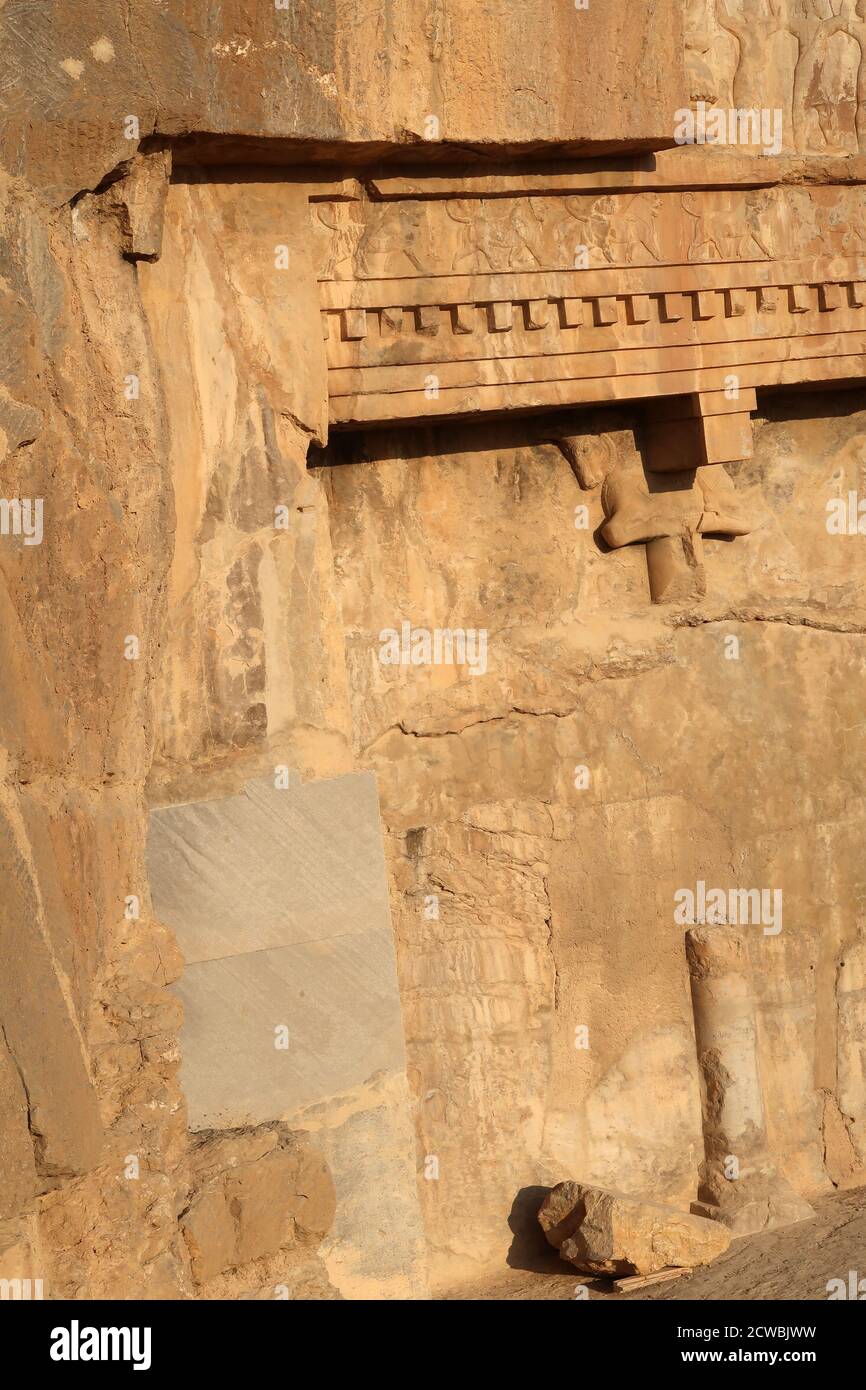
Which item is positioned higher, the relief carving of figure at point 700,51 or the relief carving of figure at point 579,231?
the relief carving of figure at point 700,51

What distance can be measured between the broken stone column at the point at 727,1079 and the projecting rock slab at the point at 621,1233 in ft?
1.31

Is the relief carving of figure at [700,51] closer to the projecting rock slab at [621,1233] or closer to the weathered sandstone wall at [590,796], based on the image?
the weathered sandstone wall at [590,796]

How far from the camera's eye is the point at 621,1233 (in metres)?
4.70

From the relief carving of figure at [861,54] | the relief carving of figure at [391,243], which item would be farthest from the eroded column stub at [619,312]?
the relief carving of figure at [861,54]

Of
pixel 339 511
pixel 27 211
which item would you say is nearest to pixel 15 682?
pixel 27 211

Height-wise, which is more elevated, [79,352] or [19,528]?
[79,352]

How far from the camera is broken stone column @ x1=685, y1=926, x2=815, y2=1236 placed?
530 centimetres

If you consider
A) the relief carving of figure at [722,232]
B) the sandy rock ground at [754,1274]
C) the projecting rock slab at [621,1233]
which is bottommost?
the sandy rock ground at [754,1274]

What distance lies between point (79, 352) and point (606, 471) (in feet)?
7.07

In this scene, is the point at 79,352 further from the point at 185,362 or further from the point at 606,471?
the point at 606,471

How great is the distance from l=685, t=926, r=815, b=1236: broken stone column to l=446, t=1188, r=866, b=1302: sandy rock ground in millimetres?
178

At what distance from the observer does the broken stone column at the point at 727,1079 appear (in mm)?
5305

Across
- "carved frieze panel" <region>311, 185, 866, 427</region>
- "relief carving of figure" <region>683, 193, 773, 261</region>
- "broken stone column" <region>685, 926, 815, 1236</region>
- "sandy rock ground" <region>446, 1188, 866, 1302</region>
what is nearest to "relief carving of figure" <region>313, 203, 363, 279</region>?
"carved frieze panel" <region>311, 185, 866, 427</region>
